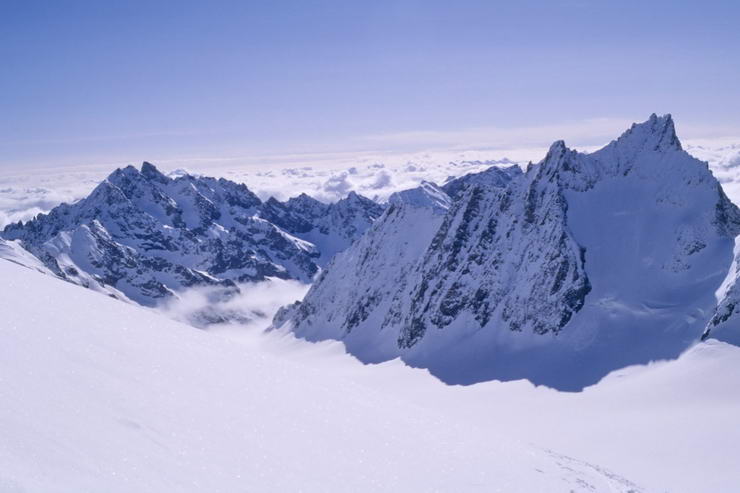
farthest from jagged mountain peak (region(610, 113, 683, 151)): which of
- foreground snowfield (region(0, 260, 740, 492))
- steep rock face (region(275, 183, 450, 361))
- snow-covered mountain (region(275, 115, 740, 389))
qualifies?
foreground snowfield (region(0, 260, 740, 492))

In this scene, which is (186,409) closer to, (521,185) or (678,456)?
(678,456)

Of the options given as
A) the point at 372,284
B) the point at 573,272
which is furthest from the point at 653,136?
the point at 372,284

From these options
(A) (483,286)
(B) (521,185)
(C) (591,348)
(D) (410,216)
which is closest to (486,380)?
(C) (591,348)

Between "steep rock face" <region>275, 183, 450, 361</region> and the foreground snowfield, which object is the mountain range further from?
the foreground snowfield

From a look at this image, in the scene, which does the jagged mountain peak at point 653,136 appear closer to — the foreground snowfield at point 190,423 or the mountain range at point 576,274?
the mountain range at point 576,274

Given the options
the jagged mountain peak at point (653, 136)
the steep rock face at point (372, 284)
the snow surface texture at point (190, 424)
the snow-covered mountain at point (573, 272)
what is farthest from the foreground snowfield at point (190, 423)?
the steep rock face at point (372, 284)

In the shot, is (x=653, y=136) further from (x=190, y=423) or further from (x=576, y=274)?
(x=190, y=423)
